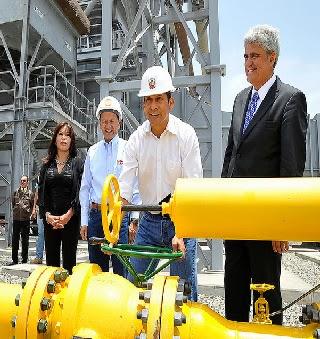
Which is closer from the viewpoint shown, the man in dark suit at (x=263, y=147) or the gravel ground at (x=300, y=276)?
the man in dark suit at (x=263, y=147)

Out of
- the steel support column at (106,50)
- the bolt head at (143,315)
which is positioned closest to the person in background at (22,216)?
the steel support column at (106,50)

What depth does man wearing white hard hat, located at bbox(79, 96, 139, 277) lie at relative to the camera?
8.68 feet

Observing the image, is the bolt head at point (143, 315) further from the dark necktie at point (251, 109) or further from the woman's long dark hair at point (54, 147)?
the woman's long dark hair at point (54, 147)

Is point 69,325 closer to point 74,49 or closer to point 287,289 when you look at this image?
point 287,289

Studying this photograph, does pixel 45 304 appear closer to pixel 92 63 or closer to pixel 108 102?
pixel 108 102

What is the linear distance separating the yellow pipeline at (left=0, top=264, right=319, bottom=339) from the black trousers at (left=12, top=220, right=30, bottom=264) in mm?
5394

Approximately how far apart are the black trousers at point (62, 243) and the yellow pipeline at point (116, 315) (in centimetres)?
191

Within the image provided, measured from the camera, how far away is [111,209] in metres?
1.22

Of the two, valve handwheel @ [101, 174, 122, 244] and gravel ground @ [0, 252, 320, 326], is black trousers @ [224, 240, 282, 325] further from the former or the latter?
gravel ground @ [0, 252, 320, 326]

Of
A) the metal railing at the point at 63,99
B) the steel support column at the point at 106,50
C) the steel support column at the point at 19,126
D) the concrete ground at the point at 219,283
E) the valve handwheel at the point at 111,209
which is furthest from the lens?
the metal railing at the point at 63,99

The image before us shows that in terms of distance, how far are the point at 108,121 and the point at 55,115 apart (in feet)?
20.5

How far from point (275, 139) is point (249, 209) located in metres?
0.86

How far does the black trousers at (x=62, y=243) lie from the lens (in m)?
2.90

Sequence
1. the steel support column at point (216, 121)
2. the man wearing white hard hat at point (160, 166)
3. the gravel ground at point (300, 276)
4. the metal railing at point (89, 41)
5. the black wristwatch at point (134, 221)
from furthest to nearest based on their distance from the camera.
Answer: the metal railing at point (89, 41) < the steel support column at point (216, 121) < the gravel ground at point (300, 276) < the black wristwatch at point (134, 221) < the man wearing white hard hat at point (160, 166)
